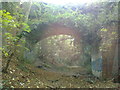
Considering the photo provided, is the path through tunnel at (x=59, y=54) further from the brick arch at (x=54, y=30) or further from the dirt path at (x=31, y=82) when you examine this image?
the dirt path at (x=31, y=82)

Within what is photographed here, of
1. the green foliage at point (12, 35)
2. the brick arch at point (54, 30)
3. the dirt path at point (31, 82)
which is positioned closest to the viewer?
the green foliage at point (12, 35)

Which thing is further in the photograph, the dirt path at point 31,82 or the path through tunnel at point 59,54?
the path through tunnel at point 59,54

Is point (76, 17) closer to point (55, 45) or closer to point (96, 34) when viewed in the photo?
point (96, 34)

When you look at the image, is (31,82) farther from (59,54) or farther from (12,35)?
(59,54)

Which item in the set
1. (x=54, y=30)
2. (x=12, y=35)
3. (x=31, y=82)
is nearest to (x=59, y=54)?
(x=54, y=30)

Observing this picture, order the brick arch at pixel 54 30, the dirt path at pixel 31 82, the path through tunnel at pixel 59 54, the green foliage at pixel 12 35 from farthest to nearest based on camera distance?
the path through tunnel at pixel 59 54 → the brick arch at pixel 54 30 → the dirt path at pixel 31 82 → the green foliage at pixel 12 35

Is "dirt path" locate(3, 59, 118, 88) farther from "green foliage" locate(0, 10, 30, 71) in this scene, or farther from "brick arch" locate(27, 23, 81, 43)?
"brick arch" locate(27, 23, 81, 43)

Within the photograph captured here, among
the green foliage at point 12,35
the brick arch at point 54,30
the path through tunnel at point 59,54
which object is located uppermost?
the brick arch at point 54,30

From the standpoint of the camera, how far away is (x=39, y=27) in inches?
312

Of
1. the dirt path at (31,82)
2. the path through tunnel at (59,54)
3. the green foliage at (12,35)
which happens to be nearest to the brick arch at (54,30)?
the path through tunnel at (59,54)

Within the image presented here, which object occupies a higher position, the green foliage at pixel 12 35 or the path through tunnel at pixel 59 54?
the green foliage at pixel 12 35

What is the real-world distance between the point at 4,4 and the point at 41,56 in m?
10.2

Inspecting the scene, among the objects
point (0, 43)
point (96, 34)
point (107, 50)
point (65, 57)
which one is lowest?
point (65, 57)

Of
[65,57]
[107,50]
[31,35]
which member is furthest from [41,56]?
[107,50]
